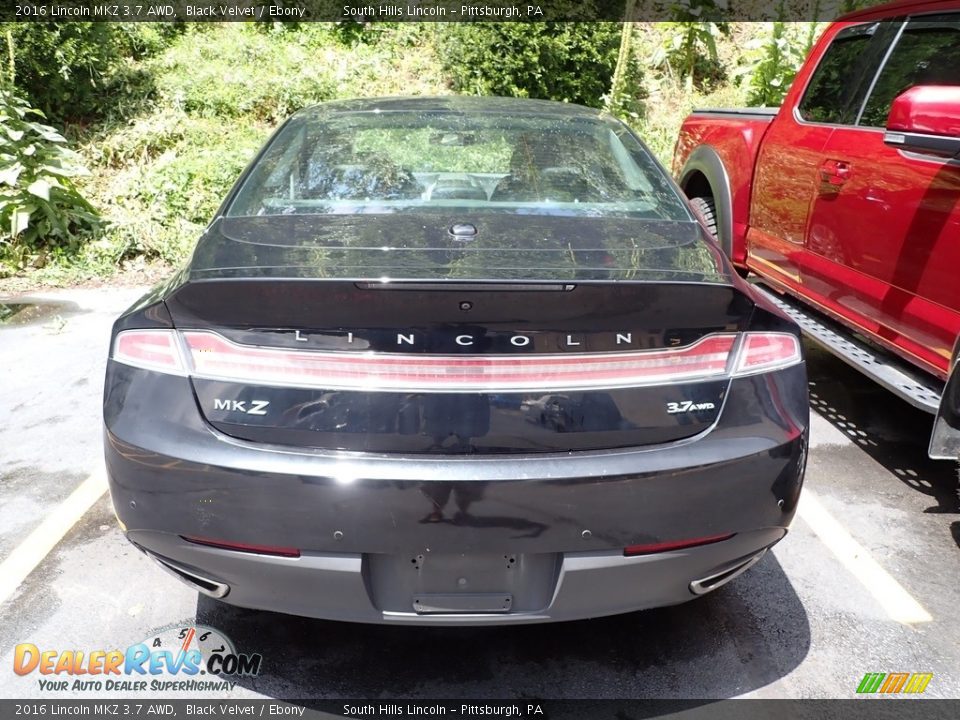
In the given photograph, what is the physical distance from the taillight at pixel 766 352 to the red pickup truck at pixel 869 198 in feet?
3.45

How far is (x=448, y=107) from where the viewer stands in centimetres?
338

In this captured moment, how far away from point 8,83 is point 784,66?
28.2ft

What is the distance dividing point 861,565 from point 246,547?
2.29m

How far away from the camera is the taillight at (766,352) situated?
2064mm

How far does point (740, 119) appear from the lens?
5117mm

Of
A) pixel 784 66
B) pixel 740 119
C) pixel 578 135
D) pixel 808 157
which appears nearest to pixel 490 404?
pixel 578 135

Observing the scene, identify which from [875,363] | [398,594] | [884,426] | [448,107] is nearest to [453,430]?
[398,594]

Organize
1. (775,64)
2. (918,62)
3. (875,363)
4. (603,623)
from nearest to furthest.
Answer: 1. (603,623)
2. (875,363)
3. (918,62)
4. (775,64)

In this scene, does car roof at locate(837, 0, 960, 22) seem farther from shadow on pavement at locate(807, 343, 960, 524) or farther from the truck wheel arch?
shadow on pavement at locate(807, 343, 960, 524)

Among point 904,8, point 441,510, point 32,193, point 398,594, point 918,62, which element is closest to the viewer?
point 441,510

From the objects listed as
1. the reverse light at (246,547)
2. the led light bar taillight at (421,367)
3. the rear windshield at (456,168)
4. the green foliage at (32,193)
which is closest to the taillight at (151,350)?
the led light bar taillight at (421,367)

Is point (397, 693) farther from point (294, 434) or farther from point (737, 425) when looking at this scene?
point (737, 425)

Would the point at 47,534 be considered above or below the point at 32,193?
below

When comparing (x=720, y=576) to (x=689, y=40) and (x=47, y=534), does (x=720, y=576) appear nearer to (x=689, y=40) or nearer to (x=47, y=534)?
(x=47, y=534)
